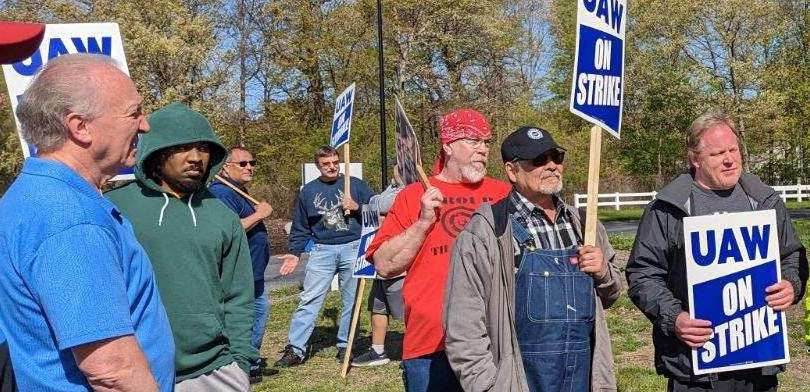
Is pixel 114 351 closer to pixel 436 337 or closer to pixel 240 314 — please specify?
pixel 240 314

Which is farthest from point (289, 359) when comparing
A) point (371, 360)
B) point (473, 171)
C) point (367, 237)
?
point (473, 171)

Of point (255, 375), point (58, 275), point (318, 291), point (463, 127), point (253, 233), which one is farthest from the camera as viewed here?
point (318, 291)

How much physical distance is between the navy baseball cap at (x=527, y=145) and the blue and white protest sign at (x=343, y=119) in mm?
4463

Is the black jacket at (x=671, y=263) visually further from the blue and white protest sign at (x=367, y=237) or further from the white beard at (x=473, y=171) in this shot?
the blue and white protest sign at (x=367, y=237)

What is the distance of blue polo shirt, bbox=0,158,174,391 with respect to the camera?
6.64 feet

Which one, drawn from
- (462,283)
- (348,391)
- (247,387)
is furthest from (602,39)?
(348,391)

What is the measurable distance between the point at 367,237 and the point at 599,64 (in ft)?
12.8

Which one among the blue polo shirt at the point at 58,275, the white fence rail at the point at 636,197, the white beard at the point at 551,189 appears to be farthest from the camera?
the white fence rail at the point at 636,197

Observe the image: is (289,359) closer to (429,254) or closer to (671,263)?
(429,254)

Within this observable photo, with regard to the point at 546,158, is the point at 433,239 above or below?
below

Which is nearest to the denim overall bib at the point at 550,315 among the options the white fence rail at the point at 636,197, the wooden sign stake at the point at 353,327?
the wooden sign stake at the point at 353,327

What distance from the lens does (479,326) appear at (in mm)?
3477

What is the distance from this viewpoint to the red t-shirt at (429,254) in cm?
416

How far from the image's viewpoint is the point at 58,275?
79.4 inches
